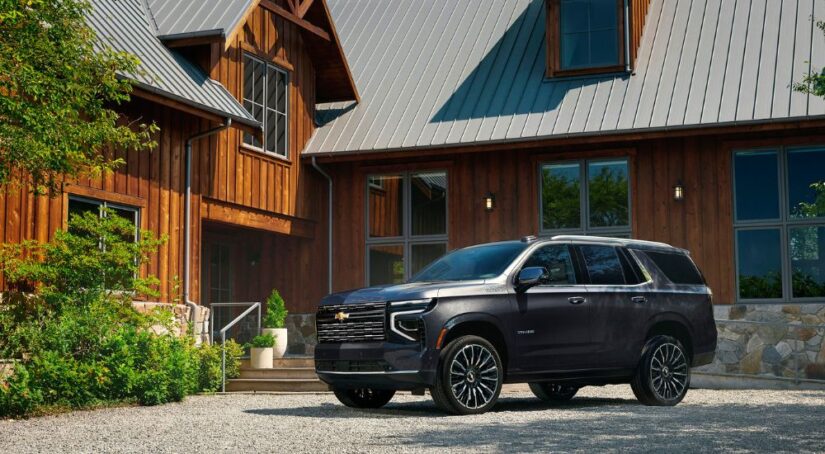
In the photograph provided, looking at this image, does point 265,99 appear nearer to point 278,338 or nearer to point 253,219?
point 253,219

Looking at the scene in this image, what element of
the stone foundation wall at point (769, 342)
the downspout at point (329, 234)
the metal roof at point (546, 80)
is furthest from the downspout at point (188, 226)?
the stone foundation wall at point (769, 342)

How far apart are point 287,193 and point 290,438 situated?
40.0 feet

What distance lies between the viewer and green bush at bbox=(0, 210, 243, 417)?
12.8 m

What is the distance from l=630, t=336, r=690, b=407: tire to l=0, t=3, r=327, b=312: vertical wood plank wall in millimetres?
7116

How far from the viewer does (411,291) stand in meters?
Answer: 11.4

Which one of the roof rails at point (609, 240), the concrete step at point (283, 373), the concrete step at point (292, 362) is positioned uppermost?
the roof rails at point (609, 240)

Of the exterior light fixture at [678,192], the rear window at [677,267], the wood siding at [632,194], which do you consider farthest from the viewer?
the exterior light fixture at [678,192]

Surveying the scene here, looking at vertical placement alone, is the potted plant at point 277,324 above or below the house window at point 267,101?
below

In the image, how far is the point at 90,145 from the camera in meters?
12.2

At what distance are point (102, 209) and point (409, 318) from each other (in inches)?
249

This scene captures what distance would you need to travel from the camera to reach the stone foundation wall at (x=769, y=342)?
17.9 meters

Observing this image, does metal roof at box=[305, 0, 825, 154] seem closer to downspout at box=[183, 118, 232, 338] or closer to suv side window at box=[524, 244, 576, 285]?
downspout at box=[183, 118, 232, 338]

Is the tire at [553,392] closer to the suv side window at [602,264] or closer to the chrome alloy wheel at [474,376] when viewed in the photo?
the suv side window at [602,264]

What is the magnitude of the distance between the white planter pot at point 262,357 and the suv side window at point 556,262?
703cm
